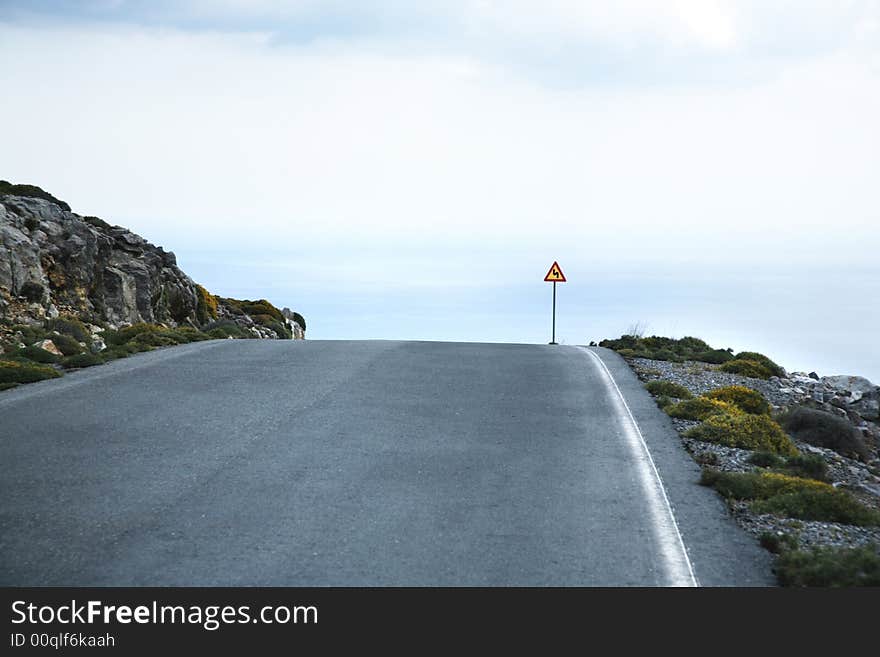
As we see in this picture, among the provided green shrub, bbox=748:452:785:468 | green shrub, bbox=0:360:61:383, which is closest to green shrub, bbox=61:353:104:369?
green shrub, bbox=0:360:61:383

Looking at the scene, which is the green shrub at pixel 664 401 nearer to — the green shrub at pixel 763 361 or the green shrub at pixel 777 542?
the green shrub at pixel 777 542

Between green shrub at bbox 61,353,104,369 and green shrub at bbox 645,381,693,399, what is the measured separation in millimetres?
9728

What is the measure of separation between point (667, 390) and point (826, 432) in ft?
8.01

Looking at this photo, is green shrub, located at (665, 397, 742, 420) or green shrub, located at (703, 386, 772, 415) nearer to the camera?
green shrub, located at (665, 397, 742, 420)

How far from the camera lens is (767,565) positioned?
7.22m

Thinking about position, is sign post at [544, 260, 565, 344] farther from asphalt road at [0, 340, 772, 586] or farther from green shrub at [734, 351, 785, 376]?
asphalt road at [0, 340, 772, 586]

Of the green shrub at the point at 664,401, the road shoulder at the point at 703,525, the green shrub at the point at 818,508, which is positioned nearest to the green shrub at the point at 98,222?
the green shrub at the point at 664,401

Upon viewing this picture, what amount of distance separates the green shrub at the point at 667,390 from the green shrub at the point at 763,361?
697cm

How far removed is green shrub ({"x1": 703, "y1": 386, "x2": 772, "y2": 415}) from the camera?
15.2 meters
